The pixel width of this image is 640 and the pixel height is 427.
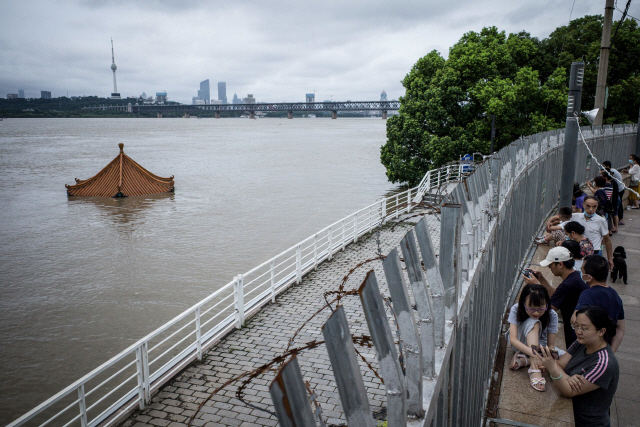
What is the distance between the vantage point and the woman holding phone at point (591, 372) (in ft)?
11.2

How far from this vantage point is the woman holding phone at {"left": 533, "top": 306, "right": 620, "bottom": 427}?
340 cm

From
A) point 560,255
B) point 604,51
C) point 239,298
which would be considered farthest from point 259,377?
point 604,51

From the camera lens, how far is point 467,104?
29.9 m

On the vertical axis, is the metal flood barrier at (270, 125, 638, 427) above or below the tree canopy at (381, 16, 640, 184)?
below

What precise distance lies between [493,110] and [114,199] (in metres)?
33.2

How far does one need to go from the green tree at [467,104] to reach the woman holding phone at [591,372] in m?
26.0

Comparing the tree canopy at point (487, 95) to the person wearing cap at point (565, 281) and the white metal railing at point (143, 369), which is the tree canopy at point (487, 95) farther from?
the person wearing cap at point (565, 281)

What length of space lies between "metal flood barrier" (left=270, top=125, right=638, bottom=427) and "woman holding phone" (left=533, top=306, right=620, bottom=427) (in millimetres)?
652

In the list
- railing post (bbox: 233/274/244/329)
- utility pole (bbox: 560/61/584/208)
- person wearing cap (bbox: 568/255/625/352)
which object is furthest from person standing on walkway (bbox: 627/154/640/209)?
railing post (bbox: 233/274/244/329)

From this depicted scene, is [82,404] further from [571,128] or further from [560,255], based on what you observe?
[571,128]

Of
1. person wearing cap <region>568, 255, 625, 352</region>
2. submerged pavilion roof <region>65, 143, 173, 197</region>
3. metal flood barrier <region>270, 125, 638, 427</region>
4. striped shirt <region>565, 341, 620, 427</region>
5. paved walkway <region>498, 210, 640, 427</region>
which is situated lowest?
submerged pavilion roof <region>65, 143, 173, 197</region>

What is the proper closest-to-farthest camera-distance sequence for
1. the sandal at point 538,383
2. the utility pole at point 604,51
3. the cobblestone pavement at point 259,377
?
the sandal at point 538,383 < the cobblestone pavement at point 259,377 < the utility pole at point 604,51

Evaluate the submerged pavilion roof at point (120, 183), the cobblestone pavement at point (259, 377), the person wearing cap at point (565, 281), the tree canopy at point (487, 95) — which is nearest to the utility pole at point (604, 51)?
the person wearing cap at point (565, 281)

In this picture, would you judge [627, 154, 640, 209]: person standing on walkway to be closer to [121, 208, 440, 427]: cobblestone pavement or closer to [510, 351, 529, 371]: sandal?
[121, 208, 440, 427]: cobblestone pavement
